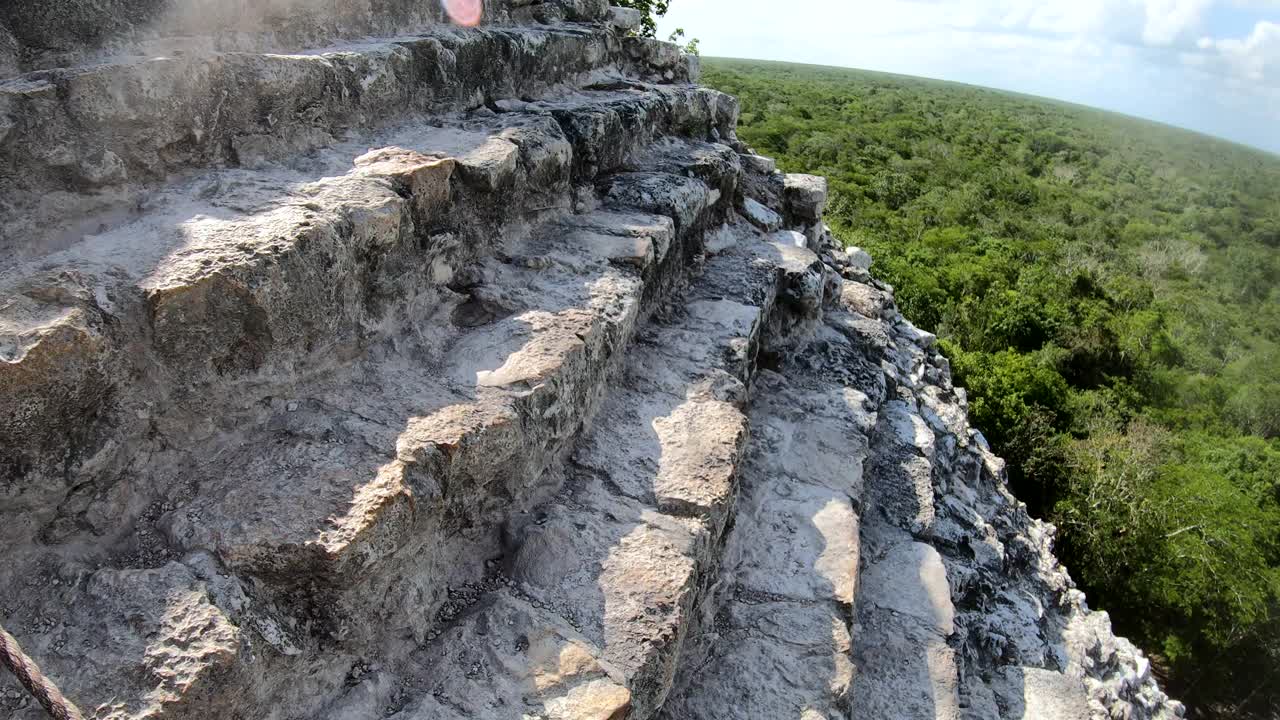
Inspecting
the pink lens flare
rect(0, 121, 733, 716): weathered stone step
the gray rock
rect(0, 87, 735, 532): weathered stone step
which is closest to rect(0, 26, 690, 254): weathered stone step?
rect(0, 87, 735, 532): weathered stone step

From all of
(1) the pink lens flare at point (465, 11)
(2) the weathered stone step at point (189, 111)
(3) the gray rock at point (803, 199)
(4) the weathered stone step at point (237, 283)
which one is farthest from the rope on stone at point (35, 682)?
(3) the gray rock at point (803, 199)

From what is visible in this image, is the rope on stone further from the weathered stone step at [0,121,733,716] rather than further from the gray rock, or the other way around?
the gray rock

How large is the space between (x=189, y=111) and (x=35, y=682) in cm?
179

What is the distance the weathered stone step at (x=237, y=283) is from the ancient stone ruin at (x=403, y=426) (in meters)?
0.01

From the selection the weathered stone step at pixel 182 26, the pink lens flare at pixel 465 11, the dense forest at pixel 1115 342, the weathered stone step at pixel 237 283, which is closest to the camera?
the weathered stone step at pixel 237 283

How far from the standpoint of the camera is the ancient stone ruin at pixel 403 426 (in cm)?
188

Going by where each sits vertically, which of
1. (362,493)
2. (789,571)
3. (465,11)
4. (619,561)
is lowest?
(789,571)

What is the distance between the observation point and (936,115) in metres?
56.3

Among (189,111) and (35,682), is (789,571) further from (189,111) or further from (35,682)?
(189,111)

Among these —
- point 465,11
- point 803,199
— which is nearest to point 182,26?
point 465,11

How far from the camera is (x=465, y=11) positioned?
4.46 m

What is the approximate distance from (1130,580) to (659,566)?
10.6 metres

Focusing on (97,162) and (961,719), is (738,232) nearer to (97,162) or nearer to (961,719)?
(961,719)

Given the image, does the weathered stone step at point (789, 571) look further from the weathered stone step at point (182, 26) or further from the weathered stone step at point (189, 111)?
the weathered stone step at point (182, 26)
